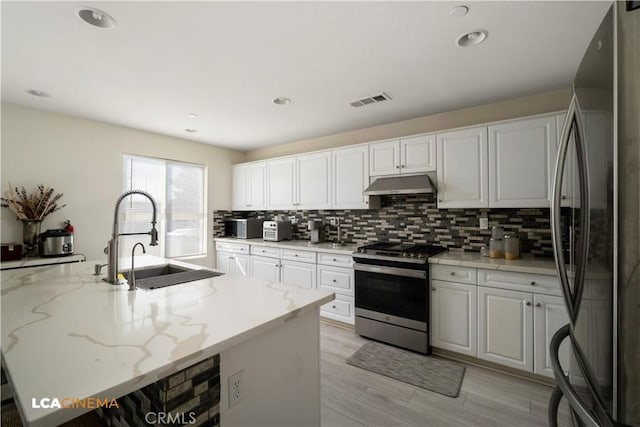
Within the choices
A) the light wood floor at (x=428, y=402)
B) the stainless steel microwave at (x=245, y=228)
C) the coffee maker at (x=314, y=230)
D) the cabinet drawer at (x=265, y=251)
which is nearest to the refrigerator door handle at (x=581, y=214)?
the light wood floor at (x=428, y=402)

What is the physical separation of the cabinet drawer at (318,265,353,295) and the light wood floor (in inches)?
36.4

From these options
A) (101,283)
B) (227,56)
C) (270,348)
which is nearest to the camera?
(270,348)

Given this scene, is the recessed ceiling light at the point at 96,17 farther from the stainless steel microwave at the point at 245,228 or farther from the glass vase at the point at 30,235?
the stainless steel microwave at the point at 245,228

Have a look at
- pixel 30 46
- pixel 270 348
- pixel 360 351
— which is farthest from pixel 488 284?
pixel 30 46

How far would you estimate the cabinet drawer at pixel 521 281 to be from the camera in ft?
6.98

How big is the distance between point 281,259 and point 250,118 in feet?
6.14

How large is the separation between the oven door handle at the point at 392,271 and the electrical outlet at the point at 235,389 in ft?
6.52

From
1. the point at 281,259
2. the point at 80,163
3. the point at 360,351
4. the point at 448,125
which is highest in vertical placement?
the point at 448,125

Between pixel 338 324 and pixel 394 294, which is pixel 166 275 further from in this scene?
pixel 338 324

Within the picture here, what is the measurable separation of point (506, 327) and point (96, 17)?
359 centimetres

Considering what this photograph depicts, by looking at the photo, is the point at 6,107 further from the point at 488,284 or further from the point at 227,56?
the point at 488,284

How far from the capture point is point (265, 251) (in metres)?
4.03

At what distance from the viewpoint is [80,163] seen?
331 cm

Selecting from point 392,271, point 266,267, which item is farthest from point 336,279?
point 266,267
